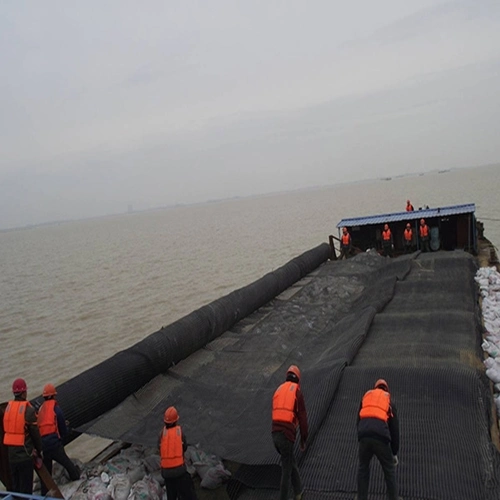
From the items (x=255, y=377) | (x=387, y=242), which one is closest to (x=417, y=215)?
(x=387, y=242)

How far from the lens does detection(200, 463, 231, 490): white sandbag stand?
5.88m

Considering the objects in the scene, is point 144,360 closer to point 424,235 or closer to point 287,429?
point 287,429

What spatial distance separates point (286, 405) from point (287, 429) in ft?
0.82

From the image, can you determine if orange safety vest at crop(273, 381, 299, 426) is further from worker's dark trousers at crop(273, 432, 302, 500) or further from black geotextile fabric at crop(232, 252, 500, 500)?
black geotextile fabric at crop(232, 252, 500, 500)

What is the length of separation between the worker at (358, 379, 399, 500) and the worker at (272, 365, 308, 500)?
0.72 m

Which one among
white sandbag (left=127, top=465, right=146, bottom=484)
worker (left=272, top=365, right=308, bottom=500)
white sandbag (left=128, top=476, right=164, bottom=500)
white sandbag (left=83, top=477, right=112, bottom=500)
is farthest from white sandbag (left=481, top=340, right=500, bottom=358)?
white sandbag (left=83, top=477, right=112, bottom=500)

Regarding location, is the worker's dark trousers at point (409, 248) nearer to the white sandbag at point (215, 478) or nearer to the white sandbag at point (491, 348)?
the white sandbag at point (491, 348)

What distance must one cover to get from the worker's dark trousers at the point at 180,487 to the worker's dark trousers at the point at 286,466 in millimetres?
1089

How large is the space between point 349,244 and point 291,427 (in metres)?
17.0

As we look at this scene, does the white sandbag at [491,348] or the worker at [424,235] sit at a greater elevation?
the worker at [424,235]

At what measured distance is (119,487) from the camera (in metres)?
5.75

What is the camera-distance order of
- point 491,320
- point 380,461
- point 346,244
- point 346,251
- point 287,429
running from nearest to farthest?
point 380,461 < point 287,429 < point 491,320 < point 346,244 < point 346,251

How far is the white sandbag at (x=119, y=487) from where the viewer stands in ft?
18.6

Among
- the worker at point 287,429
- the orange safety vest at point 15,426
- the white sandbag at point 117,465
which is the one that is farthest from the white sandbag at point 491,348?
the orange safety vest at point 15,426
